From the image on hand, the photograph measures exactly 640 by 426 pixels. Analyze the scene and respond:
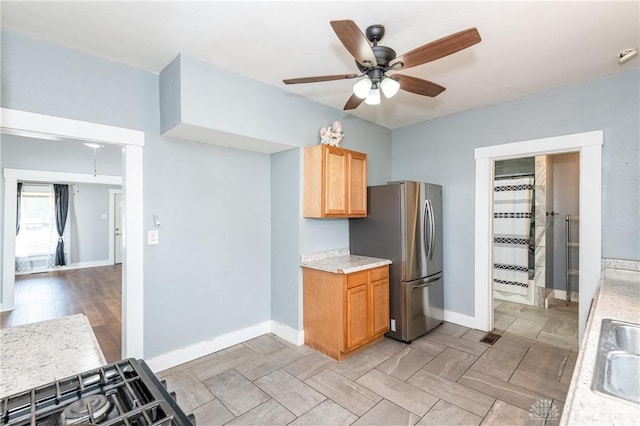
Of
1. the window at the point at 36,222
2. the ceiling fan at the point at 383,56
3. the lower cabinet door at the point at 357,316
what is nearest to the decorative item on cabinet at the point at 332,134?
the ceiling fan at the point at 383,56

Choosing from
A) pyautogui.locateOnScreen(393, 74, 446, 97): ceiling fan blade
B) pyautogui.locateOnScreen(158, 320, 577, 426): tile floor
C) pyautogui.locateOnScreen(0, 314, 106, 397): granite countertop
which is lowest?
pyautogui.locateOnScreen(158, 320, 577, 426): tile floor

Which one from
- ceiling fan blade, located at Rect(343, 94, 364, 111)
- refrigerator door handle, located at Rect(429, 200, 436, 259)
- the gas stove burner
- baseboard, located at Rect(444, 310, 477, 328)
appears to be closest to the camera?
the gas stove burner

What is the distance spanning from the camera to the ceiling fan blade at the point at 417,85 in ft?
6.77

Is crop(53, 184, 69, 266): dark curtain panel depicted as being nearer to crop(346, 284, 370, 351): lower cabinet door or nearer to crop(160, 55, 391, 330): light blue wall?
crop(160, 55, 391, 330): light blue wall

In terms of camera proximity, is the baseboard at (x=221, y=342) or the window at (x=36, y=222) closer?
the baseboard at (x=221, y=342)

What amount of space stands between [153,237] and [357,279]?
1909 millimetres

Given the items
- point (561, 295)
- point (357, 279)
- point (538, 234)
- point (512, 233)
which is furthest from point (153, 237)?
point (561, 295)

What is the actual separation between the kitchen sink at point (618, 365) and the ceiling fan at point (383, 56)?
1.51 meters

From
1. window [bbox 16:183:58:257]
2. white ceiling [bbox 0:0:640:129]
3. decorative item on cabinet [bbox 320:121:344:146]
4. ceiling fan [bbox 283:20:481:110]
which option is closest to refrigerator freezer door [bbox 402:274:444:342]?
decorative item on cabinet [bbox 320:121:344:146]

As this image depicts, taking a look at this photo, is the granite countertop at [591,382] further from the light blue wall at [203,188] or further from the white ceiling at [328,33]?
the light blue wall at [203,188]

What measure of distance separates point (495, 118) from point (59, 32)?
401 cm

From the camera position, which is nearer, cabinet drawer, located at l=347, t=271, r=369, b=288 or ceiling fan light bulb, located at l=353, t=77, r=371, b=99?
ceiling fan light bulb, located at l=353, t=77, r=371, b=99

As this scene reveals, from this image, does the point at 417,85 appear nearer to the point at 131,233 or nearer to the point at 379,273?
the point at 379,273

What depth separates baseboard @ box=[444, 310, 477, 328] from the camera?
11.7 feet
